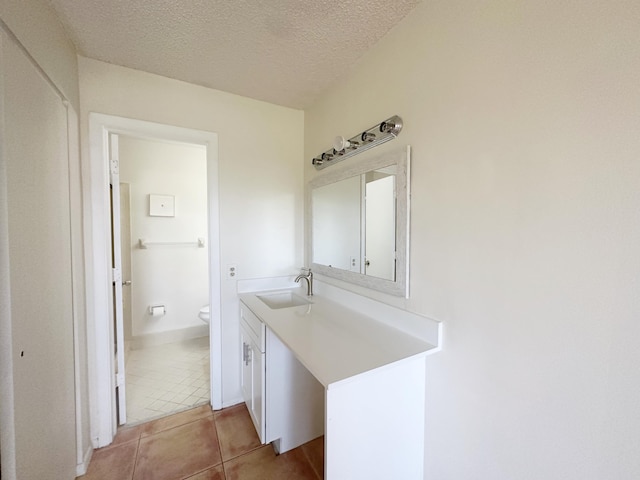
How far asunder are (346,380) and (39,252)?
4.44 ft

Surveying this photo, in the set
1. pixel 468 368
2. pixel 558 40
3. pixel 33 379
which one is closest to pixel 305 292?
pixel 468 368

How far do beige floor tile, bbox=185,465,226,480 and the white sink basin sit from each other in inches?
39.7

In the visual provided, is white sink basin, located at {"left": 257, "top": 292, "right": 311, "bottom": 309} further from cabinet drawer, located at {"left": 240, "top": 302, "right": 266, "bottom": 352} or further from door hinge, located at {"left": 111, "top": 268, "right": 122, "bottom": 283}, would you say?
door hinge, located at {"left": 111, "top": 268, "right": 122, "bottom": 283}

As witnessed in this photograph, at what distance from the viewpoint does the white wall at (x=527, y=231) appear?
2.25 feet

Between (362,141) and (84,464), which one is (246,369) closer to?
(84,464)

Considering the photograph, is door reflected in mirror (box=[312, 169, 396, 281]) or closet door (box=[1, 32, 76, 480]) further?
door reflected in mirror (box=[312, 169, 396, 281])

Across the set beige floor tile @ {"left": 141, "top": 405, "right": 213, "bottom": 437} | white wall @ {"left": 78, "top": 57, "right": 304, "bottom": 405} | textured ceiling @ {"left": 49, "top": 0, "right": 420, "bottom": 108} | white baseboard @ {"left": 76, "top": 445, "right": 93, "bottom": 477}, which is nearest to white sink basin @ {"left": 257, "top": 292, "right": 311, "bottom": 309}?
white wall @ {"left": 78, "top": 57, "right": 304, "bottom": 405}

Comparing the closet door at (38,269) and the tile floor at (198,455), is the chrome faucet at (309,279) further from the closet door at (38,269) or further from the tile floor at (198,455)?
the closet door at (38,269)

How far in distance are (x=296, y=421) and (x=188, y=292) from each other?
224 centimetres

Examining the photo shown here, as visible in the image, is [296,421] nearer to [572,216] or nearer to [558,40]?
[572,216]

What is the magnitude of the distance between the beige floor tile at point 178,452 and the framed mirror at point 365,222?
4.41 ft

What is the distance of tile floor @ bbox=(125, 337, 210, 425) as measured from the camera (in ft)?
6.66

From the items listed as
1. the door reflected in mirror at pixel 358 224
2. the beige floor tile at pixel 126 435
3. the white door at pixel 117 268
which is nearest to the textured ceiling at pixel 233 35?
the white door at pixel 117 268

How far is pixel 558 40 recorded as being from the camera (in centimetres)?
78
